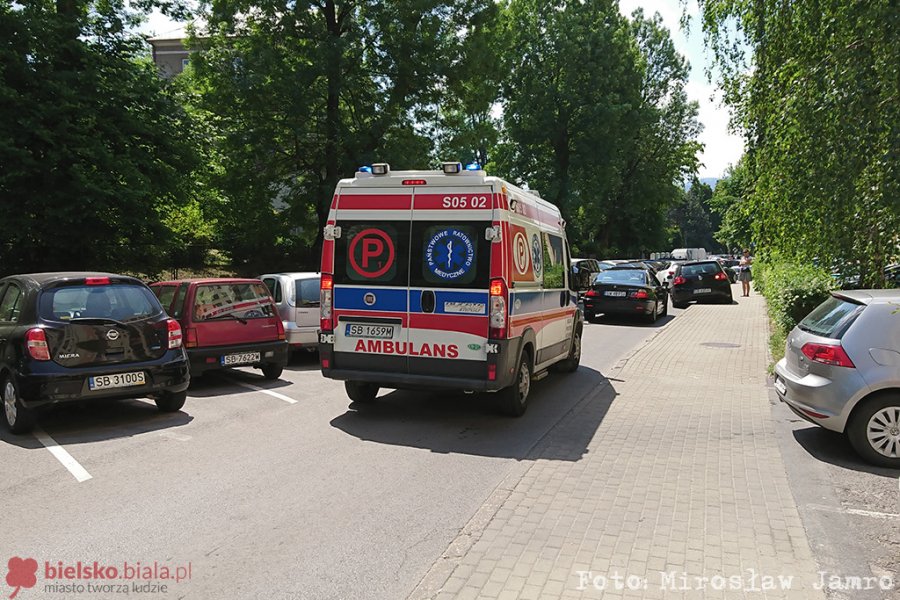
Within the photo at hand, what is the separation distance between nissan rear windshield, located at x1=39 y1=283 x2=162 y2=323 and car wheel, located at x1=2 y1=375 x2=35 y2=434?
0.78 meters

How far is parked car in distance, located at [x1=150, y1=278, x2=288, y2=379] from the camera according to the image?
9617 mm

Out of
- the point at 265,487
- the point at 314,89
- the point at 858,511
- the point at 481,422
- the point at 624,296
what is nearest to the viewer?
the point at 858,511

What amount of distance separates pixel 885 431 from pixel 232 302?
807 centimetres

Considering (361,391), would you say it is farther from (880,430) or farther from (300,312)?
(880,430)

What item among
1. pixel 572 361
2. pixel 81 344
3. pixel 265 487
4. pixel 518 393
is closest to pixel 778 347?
pixel 572 361

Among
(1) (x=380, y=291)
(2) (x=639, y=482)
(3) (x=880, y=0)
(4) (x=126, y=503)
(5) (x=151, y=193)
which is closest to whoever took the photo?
(4) (x=126, y=503)

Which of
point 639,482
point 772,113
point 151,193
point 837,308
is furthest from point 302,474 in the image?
point 151,193

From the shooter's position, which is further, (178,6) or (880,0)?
(178,6)

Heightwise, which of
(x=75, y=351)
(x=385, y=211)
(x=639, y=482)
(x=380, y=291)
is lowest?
(x=639, y=482)

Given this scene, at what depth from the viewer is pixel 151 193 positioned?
50.8 feet

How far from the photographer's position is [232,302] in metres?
10.0

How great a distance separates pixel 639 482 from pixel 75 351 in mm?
5599

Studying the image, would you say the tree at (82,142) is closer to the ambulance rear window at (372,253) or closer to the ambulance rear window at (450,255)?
the ambulance rear window at (372,253)

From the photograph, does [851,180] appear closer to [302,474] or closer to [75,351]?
[302,474]
